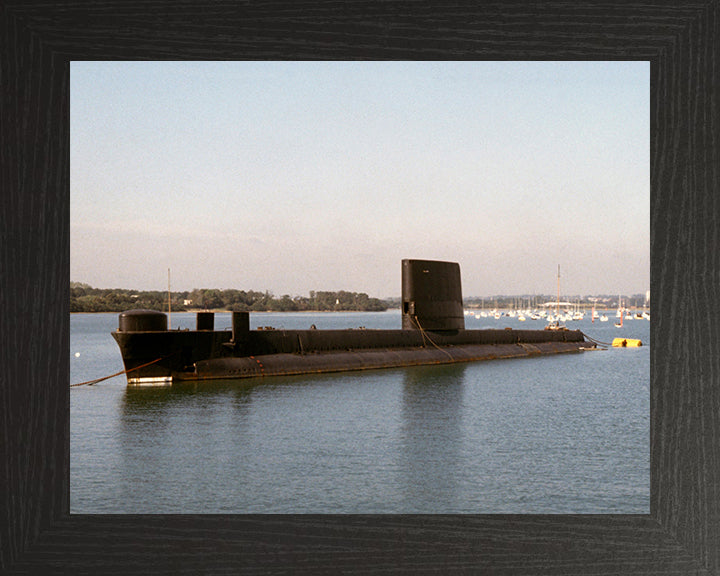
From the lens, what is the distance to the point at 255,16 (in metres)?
2.30

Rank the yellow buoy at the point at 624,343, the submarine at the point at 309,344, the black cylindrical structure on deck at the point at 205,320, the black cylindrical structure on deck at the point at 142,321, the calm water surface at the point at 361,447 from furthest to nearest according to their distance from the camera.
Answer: the yellow buoy at the point at 624,343 < the black cylindrical structure on deck at the point at 205,320 < the submarine at the point at 309,344 < the black cylindrical structure on deck at the point at 142,321 < the calm water surface at the point at 361,447

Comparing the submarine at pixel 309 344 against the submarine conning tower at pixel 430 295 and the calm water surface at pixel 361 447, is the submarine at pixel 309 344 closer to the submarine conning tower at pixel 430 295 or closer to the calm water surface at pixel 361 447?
the submarine conning tower at pixel 430 295

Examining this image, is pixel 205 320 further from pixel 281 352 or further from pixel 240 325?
pixel 281 352

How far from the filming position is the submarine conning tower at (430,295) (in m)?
26.6

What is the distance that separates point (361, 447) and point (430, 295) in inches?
455

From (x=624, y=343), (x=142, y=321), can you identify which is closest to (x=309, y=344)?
(x=142, y=321)

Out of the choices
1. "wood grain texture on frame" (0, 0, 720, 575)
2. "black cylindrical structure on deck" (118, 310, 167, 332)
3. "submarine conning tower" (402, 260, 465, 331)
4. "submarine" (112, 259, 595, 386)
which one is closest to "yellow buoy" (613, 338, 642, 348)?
"submarine" (112, 259, 595, 386)

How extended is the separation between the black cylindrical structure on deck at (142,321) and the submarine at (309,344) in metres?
0.03

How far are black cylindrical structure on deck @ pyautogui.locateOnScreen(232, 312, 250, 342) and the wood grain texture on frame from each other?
2014 cm

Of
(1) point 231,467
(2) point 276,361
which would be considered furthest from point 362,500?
(2) point 276,361

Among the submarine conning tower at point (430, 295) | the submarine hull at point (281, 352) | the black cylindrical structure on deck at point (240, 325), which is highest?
the submarine conning tower at point (430, 295)

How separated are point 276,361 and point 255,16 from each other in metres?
21.7

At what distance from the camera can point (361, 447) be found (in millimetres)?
16375

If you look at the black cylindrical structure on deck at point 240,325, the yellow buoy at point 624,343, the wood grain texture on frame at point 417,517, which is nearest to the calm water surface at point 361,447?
the black cylindrical structure on deck at point 240,325
